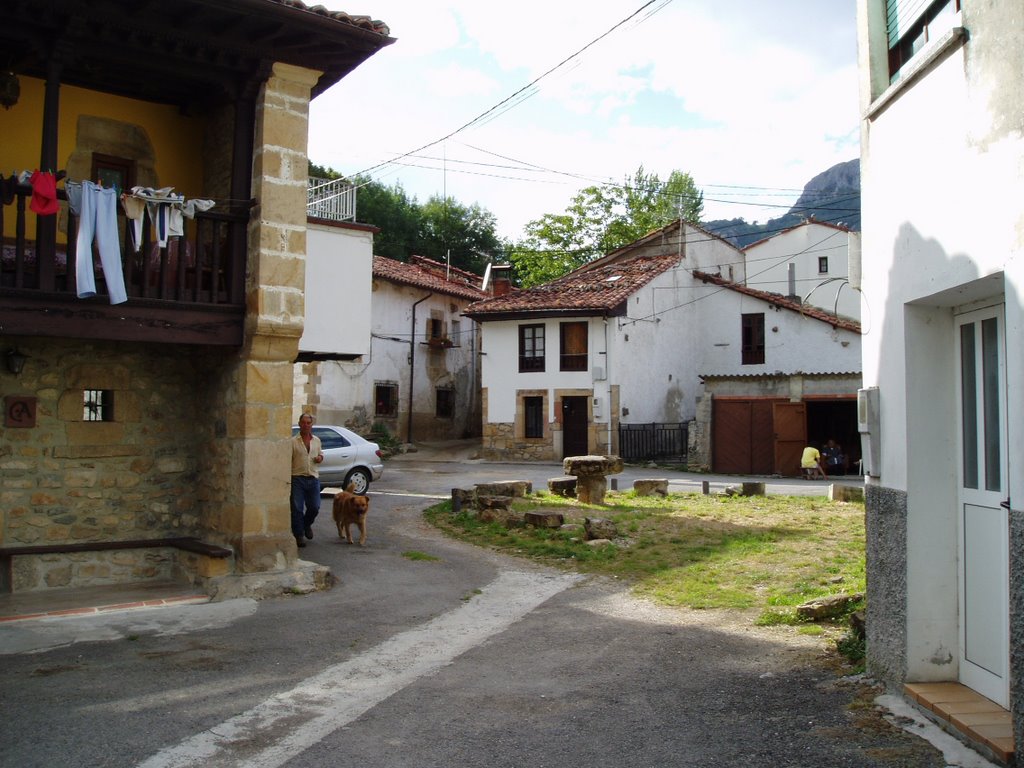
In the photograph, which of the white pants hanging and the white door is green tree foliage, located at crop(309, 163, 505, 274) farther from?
the white door

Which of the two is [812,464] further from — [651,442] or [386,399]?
[386,399]

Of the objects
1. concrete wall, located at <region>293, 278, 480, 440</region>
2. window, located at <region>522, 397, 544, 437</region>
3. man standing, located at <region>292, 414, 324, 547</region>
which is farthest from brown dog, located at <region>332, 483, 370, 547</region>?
window, located at <region>522, 397, 544, 437</region>

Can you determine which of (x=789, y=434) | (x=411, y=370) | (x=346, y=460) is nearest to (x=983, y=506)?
(x=346, y=460)

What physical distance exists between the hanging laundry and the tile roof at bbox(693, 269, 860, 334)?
25.1 m

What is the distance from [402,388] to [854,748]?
29.2 metres

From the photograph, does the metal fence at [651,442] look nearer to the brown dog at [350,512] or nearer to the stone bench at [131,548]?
the brown dog at [350,512]

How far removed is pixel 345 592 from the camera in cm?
878

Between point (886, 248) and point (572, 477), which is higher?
point (886, 248)

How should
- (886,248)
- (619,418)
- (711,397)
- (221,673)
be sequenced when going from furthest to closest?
(619,418)
(711,397)
(221,673)
(886,248)

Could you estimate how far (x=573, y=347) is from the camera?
Answer: 29391 millimetres

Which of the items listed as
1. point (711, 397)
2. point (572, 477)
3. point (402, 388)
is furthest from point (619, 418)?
point (572, 477)

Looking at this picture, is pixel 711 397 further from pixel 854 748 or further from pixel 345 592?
pixel 854 748

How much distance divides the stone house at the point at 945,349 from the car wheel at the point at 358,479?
12.6 m

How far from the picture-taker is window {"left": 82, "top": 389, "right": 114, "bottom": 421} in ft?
30.1
